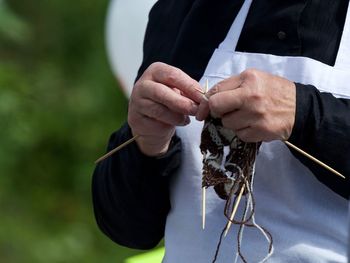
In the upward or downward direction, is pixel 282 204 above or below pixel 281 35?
below

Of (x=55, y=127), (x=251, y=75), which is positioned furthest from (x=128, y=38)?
(x=55, y=127)

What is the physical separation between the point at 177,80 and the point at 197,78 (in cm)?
14

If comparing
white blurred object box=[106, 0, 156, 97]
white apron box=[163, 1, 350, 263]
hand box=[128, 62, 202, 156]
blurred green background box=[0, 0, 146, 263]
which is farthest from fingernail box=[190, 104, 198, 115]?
blurred green background box=[0, 0, 146, 263]

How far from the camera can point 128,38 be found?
6.58 ft

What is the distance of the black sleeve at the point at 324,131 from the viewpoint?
1189 mm

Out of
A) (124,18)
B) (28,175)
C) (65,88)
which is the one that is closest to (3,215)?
(28,175)

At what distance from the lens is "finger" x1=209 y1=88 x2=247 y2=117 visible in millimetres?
1146

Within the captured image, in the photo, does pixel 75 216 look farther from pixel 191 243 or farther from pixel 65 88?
pixel 191 243

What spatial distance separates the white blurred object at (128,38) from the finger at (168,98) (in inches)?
27.0

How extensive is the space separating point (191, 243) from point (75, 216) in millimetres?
2485

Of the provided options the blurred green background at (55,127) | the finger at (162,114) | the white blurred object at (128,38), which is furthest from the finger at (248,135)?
the blurred green background at (55,127)

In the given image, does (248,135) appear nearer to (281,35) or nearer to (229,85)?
(229,85)

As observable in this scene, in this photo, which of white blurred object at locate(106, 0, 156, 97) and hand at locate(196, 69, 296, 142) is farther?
white blurred object at locate(106, 0, 156, 97)

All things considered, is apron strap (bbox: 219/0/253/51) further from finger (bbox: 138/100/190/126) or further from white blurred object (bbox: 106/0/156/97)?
white blurred object (bbox: 106/0/156/97)
